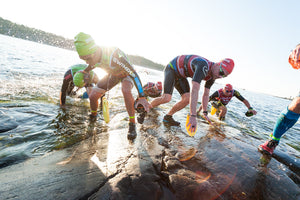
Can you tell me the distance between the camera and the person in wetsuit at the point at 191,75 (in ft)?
10.0

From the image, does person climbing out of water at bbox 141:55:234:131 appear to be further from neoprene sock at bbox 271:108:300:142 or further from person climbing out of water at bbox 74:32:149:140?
neoprene sock at bbox 271:108:300:142

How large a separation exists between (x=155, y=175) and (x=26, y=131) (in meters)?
2.77

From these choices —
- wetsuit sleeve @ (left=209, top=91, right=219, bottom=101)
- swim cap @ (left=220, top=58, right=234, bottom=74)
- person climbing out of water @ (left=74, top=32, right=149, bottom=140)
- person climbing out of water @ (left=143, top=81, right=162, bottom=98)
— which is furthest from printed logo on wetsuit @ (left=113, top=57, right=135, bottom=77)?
wetsuit sleeve @ (left=209, top=91, right=219, bottom=101)

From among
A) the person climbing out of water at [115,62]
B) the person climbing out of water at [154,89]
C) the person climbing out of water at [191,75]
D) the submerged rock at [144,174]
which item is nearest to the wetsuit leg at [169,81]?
the person climbing out of water at [191,75]

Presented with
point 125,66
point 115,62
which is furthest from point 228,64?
point 115,62

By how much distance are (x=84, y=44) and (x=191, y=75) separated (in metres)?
2.90

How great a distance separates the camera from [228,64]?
3.39 m

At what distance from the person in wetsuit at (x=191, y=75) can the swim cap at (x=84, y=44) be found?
2.21m

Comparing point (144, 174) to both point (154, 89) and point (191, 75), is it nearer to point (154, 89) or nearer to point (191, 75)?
point (191, 75)

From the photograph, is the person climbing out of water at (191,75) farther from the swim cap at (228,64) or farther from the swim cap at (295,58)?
the swim cap at (295,58)

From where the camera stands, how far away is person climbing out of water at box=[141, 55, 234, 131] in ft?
10.0

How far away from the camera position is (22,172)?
5.59 feet

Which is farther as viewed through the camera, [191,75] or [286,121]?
[191,75]

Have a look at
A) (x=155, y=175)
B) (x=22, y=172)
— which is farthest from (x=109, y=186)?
(x=22, y=172)
